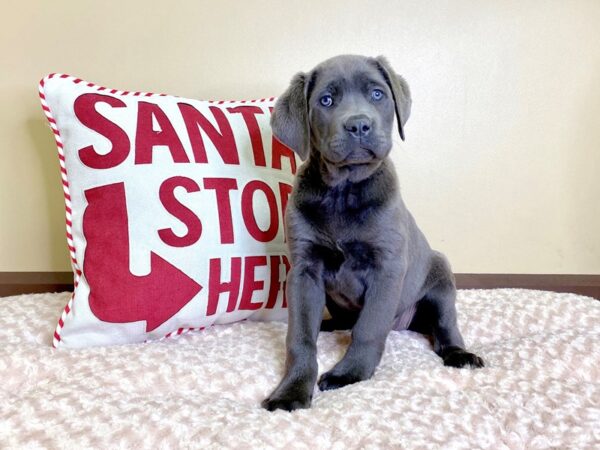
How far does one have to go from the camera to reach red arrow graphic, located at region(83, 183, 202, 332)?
4.72 feet

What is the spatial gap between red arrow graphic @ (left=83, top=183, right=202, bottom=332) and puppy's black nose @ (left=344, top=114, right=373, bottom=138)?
0.62 meters

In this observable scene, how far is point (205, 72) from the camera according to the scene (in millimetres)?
2176

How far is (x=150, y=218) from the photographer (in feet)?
4.96

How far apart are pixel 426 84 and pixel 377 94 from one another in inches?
34.5

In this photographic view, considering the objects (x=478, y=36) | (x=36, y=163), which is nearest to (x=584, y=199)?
(x=478, y=36)

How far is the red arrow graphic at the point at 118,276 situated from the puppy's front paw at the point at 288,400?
477mm

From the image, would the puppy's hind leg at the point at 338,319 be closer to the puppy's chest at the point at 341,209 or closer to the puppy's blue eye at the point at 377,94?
the puppy's chest at the point at 341,209

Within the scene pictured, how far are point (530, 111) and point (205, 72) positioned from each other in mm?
1367

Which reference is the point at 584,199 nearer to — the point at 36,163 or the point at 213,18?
the point at 213,18

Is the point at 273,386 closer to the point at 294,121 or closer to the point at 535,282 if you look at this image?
the point at 294,121

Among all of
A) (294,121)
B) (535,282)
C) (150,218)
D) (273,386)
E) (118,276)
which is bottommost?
(535,282)

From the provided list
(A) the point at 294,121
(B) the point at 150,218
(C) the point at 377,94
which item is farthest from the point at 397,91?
(B) the point at 150,218

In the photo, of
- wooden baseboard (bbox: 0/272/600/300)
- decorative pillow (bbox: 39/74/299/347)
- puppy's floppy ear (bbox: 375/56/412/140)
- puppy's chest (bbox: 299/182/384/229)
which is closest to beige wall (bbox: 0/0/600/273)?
wooden baseboard (bbox: 0/272/600/300)

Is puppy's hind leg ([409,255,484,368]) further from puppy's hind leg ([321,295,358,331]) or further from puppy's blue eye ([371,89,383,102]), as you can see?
puppy's blue eye ([371,89,383,102])
